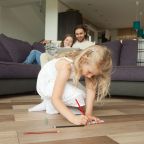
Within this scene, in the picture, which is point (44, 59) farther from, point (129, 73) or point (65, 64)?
point (65, 64)

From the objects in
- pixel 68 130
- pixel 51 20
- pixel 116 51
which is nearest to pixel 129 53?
pixel 116 51

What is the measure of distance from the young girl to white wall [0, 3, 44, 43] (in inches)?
231

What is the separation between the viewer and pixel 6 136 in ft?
3.65

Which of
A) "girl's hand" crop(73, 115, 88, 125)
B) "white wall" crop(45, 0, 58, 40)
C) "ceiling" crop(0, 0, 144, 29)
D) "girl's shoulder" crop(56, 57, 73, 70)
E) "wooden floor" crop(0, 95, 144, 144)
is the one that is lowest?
"wooden floor" crop(0, 95, 144, 144)

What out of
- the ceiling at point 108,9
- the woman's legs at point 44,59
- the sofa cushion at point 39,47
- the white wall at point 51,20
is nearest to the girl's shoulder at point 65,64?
the woman's legs at point 44,59

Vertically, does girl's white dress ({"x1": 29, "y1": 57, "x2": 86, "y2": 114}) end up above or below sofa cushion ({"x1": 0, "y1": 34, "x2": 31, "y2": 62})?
below

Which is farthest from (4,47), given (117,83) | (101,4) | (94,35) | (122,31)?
(122,31)

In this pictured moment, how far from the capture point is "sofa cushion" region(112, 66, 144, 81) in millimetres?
2623

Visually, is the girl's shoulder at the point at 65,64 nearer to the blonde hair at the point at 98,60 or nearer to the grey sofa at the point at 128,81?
the blonde hair at the point at 98,60

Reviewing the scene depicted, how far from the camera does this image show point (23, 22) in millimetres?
7871

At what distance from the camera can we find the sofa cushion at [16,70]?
8.29 ft

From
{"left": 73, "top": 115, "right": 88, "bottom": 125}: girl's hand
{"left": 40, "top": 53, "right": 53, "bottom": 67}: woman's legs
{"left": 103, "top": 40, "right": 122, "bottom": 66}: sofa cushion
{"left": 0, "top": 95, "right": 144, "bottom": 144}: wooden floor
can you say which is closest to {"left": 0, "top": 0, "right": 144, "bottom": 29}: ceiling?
{"left": 103, "top": 40, "right": 122, "bottom": 66}: sofa cushion

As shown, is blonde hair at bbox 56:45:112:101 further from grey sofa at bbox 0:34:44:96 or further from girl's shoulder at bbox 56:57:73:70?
grey sofa at bbox 0:34:44:96

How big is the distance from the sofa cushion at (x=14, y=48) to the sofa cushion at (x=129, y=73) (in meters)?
1.41
